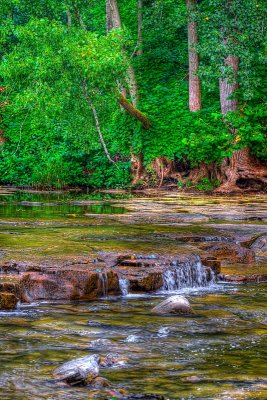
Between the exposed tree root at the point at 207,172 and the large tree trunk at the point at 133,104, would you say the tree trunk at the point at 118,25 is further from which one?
the exposed tree root at the point at 207,172

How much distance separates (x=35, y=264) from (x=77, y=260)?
632 mm

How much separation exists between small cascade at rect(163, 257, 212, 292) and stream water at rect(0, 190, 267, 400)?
1.5 inches

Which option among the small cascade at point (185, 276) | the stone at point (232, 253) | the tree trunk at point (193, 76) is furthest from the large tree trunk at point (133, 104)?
the small cascade at point (185, 276)

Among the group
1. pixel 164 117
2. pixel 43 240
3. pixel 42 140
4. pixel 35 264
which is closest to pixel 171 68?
pixel 164 117

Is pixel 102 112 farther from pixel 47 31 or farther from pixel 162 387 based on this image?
pixel 162 387

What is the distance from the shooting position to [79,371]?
5.11 m

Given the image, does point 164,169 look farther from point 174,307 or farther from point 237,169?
point 174,307

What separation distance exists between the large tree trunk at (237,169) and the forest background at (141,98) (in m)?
0.03

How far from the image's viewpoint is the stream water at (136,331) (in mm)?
5160

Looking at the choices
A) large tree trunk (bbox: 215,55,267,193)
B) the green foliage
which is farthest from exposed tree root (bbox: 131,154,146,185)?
large tree trunk (bbox: 215,55,267,193)

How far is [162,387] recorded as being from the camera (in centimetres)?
512

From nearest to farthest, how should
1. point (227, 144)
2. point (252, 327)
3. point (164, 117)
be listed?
Answer: point (252, 327) < point (227, 144) < point (164, 117)

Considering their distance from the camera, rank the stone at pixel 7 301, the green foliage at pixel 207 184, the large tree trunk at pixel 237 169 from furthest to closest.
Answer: the green foliage at pixel 207 184 < the large tree trunk at pixel 237 169 < the stone at pixel 7 301

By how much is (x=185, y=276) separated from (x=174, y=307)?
1.87 metres
